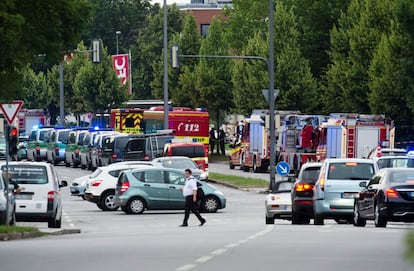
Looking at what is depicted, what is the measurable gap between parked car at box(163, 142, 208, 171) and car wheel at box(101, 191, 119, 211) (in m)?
11.6

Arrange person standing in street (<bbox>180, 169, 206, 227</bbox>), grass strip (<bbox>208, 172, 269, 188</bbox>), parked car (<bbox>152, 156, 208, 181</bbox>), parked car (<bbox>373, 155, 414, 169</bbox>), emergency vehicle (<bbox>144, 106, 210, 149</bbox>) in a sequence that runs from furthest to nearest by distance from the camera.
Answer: emergency vehicle (<bbox>144, 106, 210, 149</bbox>), grass strip (<bbox>208, 172, 269, 188</bbox>), parked car (<bbox>152, 156, 208, 181</bbox>), parked car (<bbox>373, 155, 414, 169</bbox>), person standing in street (<bbox>180, 169, 206, 227</bbox>)

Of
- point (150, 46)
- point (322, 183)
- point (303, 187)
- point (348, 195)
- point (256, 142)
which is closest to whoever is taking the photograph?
point (322, 183)

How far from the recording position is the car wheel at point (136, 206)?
41531 millimetres

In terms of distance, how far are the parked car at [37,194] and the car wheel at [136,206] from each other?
26.1 ft

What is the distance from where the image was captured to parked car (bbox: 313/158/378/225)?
103 feet

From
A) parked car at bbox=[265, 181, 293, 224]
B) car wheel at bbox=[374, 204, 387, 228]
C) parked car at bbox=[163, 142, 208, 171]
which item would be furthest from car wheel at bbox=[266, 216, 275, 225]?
parked car at bbox=[163, 142, 208, 171]

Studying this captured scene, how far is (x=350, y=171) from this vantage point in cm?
3188

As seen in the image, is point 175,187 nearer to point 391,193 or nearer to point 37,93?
point 391,193

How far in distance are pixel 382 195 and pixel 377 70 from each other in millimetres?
39166

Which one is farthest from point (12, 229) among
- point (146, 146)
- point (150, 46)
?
point (150, 46)

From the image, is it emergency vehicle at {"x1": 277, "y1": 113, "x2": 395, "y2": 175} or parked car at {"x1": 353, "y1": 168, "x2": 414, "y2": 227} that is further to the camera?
emergency vehicle at {"x1": 277, "y1": 113, "x2": 395, "y2": 175}

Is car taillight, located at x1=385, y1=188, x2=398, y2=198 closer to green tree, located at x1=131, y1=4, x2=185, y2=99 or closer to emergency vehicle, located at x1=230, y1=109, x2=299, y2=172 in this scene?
emergency vehicle, located at x1=230, y1=109, x2=299, y2=172

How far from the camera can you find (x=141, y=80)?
13700 cm

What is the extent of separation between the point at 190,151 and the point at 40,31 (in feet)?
104
